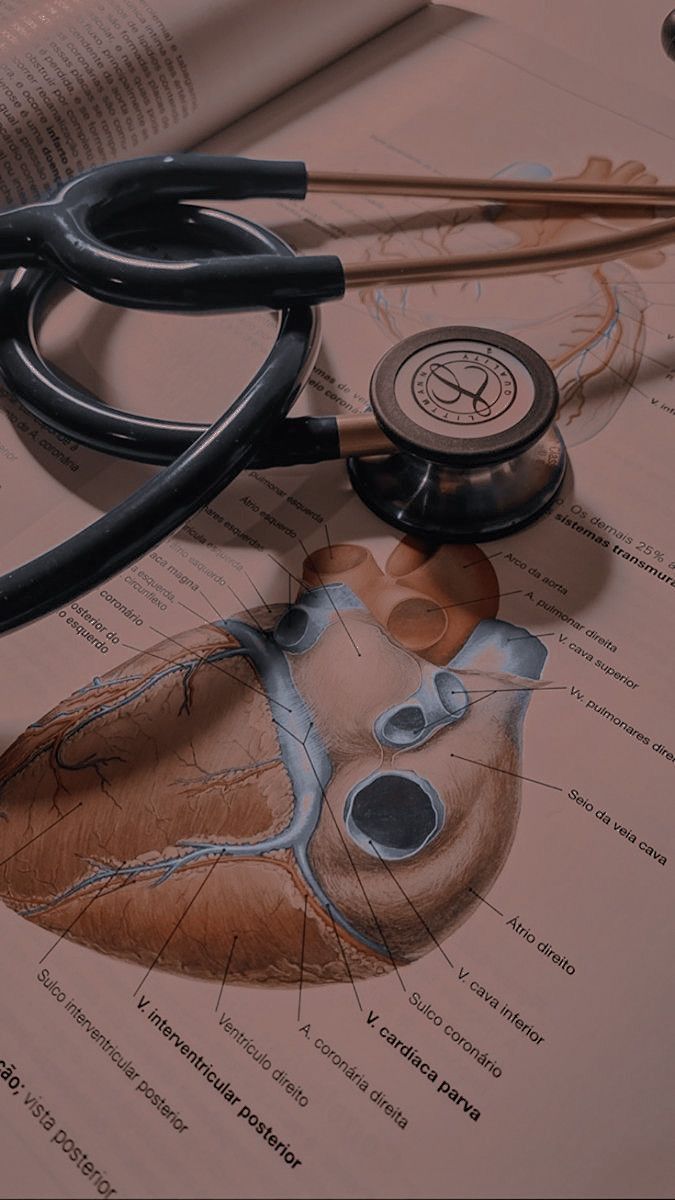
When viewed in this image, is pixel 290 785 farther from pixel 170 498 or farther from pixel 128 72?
pixel 128 72

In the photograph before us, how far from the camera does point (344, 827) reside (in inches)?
19.3

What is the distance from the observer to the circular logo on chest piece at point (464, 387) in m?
0.58

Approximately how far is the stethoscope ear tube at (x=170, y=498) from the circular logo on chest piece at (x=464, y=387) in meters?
0.06

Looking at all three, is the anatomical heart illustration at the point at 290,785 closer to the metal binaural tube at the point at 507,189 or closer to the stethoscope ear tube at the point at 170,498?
the stethoscope ear tube at the point at 170,498

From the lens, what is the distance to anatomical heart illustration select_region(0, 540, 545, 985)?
1.53 ft

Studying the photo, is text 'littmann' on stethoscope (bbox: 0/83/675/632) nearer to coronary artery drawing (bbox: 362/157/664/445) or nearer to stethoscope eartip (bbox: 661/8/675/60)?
coronary artery drawing (bbox: 362/157/664/445)

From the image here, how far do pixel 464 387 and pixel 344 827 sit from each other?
24cm

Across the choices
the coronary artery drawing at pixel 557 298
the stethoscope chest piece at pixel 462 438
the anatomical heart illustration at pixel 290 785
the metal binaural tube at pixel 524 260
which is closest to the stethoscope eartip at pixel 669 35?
the coronary artery drawing at pixel 557 298

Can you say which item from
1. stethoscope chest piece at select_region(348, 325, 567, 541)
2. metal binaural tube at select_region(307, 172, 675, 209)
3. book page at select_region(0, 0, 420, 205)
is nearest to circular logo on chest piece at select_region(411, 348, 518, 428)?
stethoscope chest piece at select_region(348, 325, 567, 541)

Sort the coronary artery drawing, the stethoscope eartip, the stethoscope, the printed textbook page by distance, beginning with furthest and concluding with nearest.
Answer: the stethoscope eartip
the coronary artery drawing
the stethoscope
the printed textbook page

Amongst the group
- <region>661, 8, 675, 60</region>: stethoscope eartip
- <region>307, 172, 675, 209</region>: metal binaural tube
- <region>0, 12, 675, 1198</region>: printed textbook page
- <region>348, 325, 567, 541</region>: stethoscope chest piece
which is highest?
<region>661, 8, 675, 60</region>: stethoscope eartip

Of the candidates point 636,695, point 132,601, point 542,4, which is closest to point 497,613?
point 636,695

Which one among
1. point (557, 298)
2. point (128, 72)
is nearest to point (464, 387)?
point (557, 298)

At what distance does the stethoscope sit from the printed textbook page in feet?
0.09
